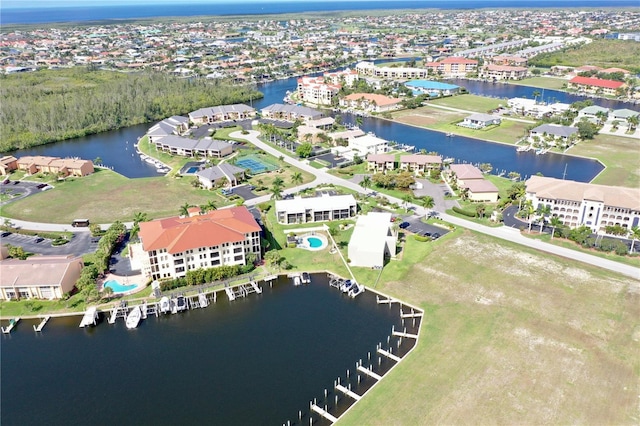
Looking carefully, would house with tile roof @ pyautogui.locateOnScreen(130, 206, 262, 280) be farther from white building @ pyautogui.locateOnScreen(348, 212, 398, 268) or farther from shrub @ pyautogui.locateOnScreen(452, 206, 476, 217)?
shrub @ pyautogui.locateOnScreen(452, 206, 476, 217)

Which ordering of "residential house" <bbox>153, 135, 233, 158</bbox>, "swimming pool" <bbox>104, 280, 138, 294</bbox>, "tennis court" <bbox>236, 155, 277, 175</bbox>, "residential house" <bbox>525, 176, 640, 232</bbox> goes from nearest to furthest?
"swimming pool" <bbox>104, 280, 138, 294</bbox>
"residential house" <bbox>525, 176, 640, 232</bbox>
"tennis court" <bbox>236, 155, 277, 175</bbox>
"residential house" <bbox>153, 135, 233, 158</bbox>

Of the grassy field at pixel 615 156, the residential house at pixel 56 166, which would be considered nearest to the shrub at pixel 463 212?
the grassy field at pixel 615 156

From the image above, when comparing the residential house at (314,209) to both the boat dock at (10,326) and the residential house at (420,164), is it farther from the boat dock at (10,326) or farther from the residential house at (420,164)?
the boat dock at (10,326)

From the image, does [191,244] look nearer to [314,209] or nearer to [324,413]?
[314,209]

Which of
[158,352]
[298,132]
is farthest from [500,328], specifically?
[298,132]

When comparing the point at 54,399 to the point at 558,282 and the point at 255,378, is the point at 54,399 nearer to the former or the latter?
the point at 255,378

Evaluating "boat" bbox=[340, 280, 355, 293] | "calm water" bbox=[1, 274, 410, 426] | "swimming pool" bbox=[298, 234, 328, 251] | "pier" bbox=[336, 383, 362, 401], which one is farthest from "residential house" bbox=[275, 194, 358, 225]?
"pier" bbox=[336, 383, 362, 401]
